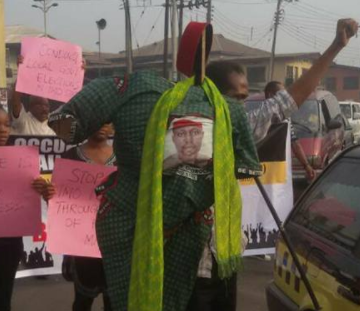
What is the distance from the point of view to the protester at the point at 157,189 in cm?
186

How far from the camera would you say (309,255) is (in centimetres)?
277

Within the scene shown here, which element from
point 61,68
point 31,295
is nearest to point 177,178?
point 61,68

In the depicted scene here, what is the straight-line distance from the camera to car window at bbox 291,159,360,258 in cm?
265

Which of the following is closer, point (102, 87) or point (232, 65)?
point (102, 87)

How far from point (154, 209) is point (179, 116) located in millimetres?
310

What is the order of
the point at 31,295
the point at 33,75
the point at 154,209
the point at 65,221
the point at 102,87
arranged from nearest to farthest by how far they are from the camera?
the point at 154,209 → the point at 102,87 → the point at 65,221 → the point at 33,75 → the point at 31,295

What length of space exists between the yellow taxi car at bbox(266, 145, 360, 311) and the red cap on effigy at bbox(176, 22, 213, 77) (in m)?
1.09

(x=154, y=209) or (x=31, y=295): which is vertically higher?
(x=154, y=209)

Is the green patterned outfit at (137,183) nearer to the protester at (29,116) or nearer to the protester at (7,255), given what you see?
the protester at (7,255)

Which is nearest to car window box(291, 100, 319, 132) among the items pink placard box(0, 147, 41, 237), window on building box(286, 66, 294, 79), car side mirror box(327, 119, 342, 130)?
car side mirror box(327, 119, 342, 130)

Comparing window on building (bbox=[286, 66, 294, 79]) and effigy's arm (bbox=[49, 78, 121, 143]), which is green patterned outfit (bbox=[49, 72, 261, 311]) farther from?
window on building (bbox=[286, 66, 294, 79])

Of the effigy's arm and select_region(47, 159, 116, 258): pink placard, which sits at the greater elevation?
the effigy's arm

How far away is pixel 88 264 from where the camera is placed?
3344 millimetres

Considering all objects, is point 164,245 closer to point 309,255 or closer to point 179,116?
point 179,116
